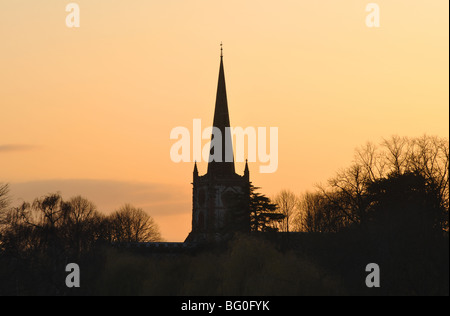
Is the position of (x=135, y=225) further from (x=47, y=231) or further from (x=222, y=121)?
(x=47, y=231)

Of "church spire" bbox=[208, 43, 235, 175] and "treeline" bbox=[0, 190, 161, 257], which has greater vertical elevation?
"church spire" bbox=[208, 43, 235, 175]

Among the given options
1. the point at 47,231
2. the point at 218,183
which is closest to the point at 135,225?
the point at 218,183

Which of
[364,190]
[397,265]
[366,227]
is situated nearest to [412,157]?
[364,190]

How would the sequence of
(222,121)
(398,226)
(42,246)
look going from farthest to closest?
1. (222,121)
2. (42,246)
3. (398,226)

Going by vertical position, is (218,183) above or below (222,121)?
below

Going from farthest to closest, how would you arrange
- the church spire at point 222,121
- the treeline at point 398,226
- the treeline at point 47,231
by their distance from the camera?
the church spire at point 222,121 < the treeline at point 47,231 < the treeline at point 398,226

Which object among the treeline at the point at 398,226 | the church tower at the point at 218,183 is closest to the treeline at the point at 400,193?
the treeline at the point at 398,226

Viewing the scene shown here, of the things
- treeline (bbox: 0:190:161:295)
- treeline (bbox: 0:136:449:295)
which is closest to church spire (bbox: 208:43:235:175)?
treeline (bbox: 0:190:161:295)

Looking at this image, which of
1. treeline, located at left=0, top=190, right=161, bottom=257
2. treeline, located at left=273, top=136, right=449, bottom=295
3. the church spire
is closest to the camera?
A: treeline, located at left=273, top=136, right=449, bottom=295

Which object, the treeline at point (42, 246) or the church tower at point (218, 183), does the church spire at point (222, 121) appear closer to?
the church tower at point (218, 183)

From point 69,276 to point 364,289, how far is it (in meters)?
19.2

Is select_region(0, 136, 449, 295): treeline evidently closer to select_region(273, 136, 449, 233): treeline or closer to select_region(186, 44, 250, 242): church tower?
select_region(273, 136, 449, 233): treeline
